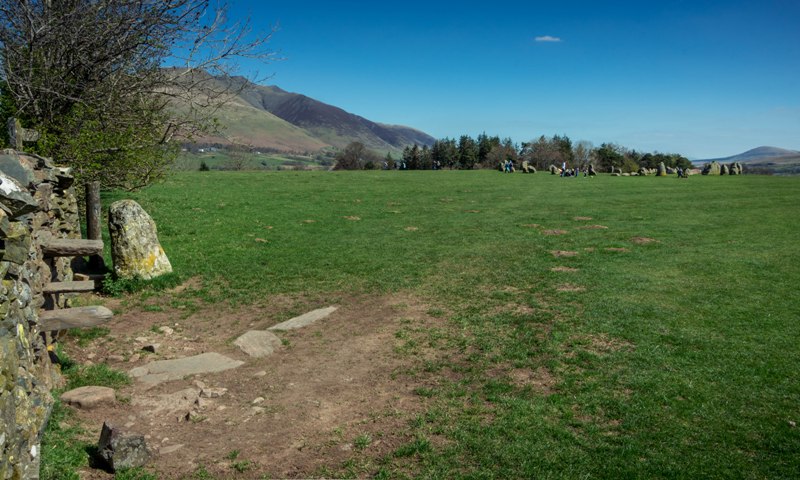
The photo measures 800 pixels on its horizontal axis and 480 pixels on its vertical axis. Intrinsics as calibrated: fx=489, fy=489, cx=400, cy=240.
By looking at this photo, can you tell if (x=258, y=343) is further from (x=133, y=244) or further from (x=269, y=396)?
(x=133, y=244)

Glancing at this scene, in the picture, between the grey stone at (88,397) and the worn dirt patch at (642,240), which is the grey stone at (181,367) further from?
the worn dirt patch at (642,240)

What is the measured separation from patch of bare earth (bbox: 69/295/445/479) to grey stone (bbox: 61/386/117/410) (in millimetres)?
166

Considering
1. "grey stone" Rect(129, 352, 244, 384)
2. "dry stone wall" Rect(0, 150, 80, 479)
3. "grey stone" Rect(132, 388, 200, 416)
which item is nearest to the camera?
"dry stone wall" Rect(0, 150, 80, 479)

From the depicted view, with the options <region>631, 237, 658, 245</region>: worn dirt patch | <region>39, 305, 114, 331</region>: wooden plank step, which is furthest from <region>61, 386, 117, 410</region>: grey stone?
<region>631, 237, 658, 245</region>: worn dirt patch

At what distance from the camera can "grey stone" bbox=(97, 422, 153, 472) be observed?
21.9 feet

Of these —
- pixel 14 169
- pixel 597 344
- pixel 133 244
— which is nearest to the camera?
pixel 14 169

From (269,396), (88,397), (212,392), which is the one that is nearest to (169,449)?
(212,392)

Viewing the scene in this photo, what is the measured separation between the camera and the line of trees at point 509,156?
99250mm

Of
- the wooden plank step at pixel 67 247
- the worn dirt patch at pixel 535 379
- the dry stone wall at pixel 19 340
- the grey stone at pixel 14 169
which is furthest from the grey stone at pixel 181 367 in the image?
the worn dirt patch at pixel 535 379

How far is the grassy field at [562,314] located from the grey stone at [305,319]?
1.44 meters

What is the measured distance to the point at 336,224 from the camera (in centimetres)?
2611

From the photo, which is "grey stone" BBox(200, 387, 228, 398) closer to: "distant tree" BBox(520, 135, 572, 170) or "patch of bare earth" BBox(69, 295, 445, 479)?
"patch of bare earth" BBox(69, 295, 445, 479)

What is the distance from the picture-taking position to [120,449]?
22.0ft

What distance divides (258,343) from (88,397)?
363 cm
